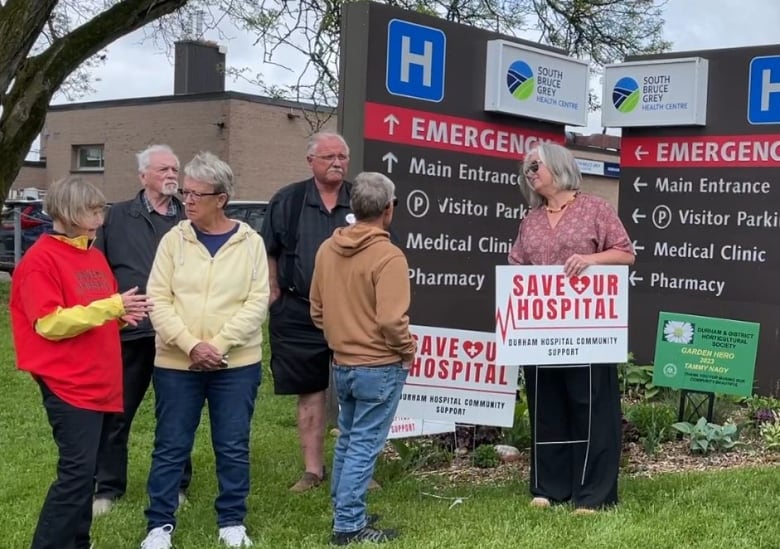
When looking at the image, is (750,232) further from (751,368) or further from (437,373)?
(437,373)

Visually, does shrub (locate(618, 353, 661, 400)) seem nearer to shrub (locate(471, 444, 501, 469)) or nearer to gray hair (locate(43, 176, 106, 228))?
shrub (locate(471, 444, 501, 469))

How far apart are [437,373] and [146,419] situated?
3.10 meters

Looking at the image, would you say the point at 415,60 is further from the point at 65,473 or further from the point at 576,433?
the point at 65,473

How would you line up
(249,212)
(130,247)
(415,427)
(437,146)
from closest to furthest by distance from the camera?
(130,247) < (415,427) < (437,146) < (249,212)

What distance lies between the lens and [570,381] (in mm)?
5133

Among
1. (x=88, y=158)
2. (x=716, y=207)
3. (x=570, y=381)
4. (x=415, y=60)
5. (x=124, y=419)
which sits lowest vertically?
(x=124, y=419)

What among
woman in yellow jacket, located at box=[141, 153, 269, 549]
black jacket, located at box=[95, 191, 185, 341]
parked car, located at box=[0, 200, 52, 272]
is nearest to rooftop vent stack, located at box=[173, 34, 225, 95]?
parked car, located at box=[0, 200, 52, 272]

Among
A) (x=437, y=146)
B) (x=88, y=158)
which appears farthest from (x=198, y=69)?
(x=437, y=146)

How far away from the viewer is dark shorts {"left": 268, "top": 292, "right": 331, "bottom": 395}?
5547 millimetres

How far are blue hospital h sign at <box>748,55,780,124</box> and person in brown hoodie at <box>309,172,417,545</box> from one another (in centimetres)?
489

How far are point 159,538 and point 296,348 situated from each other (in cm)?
140

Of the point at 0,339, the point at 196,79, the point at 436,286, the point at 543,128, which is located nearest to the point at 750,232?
the point at 543,128

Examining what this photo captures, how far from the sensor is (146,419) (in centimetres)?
791

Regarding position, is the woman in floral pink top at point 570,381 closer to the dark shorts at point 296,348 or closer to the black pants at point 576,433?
the black pants at point 576,433
